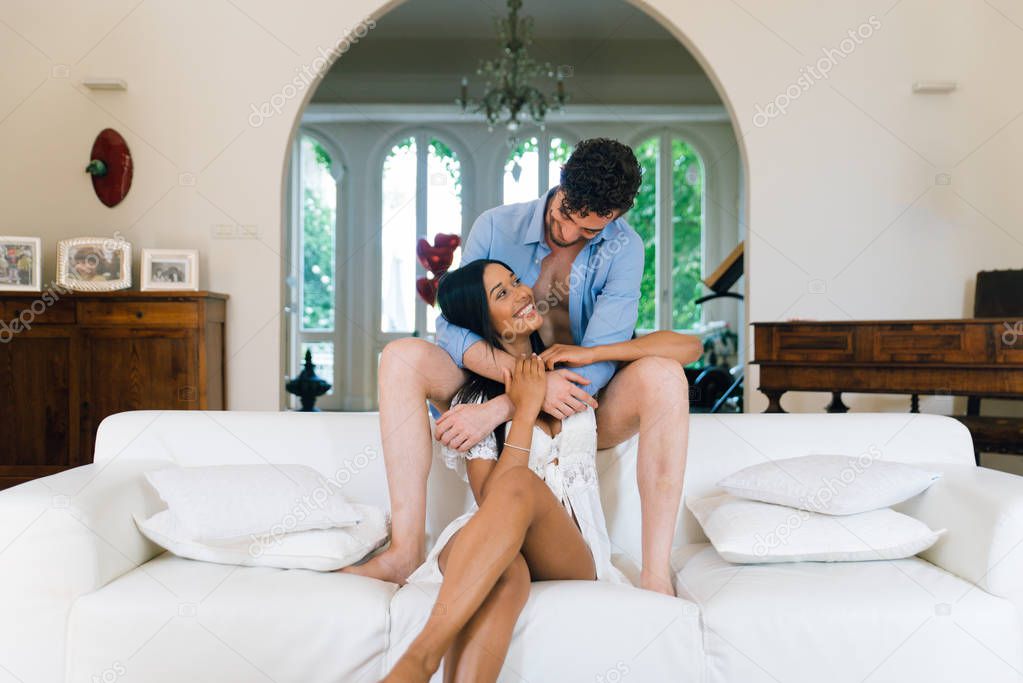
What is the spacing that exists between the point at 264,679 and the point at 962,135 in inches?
169

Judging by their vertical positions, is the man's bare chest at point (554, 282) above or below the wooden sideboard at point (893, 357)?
above

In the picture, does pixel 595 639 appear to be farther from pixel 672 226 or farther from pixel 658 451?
pixel 672 226

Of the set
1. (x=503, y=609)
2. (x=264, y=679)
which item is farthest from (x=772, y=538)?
(x=264, y=679)

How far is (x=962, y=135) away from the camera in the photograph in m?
4.41

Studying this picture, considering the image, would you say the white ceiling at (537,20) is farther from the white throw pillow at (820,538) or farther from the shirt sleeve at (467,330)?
the white throw pillow at (820,538)

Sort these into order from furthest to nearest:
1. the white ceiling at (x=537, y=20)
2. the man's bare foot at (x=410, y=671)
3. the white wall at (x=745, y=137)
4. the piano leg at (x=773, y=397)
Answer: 1. the white ceiling at (x=537, y=20)
2. the white wall at (x=745, y=137)
3. the piano leg at (x=773, y=397)
4. the man's bare foot at (x=410, y=671)

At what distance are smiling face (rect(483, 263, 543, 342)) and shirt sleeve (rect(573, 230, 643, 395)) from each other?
162 millimetres

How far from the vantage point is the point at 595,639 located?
1508mm

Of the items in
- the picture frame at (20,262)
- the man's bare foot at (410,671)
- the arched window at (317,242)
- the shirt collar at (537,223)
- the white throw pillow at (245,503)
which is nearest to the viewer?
the man's bare foot at (410,671)

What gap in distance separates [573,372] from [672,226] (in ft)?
23.3

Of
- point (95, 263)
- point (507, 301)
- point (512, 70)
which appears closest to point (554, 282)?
point (507, 301)

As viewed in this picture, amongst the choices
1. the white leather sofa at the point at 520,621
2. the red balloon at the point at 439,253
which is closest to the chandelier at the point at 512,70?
the red balloon at the point at 439,253

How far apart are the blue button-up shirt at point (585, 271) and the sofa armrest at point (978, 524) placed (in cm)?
74

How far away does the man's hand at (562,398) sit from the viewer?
6.14 feet
